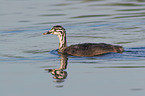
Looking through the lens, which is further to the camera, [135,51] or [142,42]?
[142,42]

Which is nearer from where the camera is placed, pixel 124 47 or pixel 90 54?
pixel 90 54

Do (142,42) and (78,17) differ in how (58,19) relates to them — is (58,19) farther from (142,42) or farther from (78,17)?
(142,42)

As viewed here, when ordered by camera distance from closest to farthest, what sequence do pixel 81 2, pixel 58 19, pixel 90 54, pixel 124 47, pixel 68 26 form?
pixel 90 54 → pixel 124 47 → pixel 68 26 → pixel 58 19 → pixel 81 2

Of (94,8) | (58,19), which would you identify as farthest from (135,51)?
(94,8)

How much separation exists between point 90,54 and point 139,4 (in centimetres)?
1536

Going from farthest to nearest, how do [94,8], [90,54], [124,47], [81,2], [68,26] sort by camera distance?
[81,2] → [94,8] → [68,26] → [124,47] → [90,54]

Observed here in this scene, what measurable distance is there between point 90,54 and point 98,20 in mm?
8360

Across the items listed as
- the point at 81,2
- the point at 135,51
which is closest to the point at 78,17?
the point at 81,2

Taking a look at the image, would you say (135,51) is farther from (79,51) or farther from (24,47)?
(24,47)

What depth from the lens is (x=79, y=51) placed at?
15.7 metres

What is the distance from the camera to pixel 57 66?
13.9m

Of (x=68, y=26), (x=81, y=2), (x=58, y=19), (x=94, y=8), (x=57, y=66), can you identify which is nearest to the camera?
(x=57, y=66)

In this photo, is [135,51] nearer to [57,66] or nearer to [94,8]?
[57,66]

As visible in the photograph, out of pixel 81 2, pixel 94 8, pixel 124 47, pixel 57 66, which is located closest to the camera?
pixel 57 66
